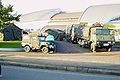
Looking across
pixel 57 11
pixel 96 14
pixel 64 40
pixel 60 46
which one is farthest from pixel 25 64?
pixel 57 11

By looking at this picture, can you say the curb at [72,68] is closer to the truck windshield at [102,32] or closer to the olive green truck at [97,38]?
the olive green truck at [97,38]

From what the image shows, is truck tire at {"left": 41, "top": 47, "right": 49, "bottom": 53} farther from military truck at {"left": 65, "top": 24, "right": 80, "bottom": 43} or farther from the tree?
the tree

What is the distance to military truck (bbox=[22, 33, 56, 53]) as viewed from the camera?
28422 mm

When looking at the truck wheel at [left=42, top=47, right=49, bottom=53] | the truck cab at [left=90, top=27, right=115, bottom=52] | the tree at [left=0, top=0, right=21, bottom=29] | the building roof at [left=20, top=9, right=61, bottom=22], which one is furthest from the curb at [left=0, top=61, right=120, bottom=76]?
the building roof at [left=20, top=9, right=61, bottom=22]

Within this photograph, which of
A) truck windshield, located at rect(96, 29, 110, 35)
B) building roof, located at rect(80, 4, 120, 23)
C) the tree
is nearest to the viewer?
truck windshield, located at rect(96, 29, 110, 35)

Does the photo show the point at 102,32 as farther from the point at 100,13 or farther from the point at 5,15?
the point at 100,13

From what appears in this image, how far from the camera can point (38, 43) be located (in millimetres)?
28891

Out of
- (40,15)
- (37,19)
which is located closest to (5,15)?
(37,19)

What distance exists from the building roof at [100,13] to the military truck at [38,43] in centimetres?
4217

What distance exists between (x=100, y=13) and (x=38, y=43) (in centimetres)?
4926

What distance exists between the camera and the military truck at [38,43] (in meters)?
28.4

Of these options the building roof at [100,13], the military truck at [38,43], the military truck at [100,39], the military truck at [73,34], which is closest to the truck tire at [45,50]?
the military truck at [38,43]

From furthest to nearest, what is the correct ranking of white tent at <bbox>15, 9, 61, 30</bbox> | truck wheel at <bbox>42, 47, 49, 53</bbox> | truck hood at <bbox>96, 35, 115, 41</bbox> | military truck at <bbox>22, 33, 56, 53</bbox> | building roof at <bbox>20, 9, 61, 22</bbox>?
building roof at <bbox>20, 9, 61, 22</bbox>, white tent at <bbox>15, 9, 61, 30</bbox>, truck hood at <bbox>96, 35, 115, 41</bbox>, military truck at <bbox>22, 33, 56, 53</bbox>, truck wheel at <bbox>42, 47, 49, 53</bbox>

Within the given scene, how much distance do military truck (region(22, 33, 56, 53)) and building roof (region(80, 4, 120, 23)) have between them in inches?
1660
